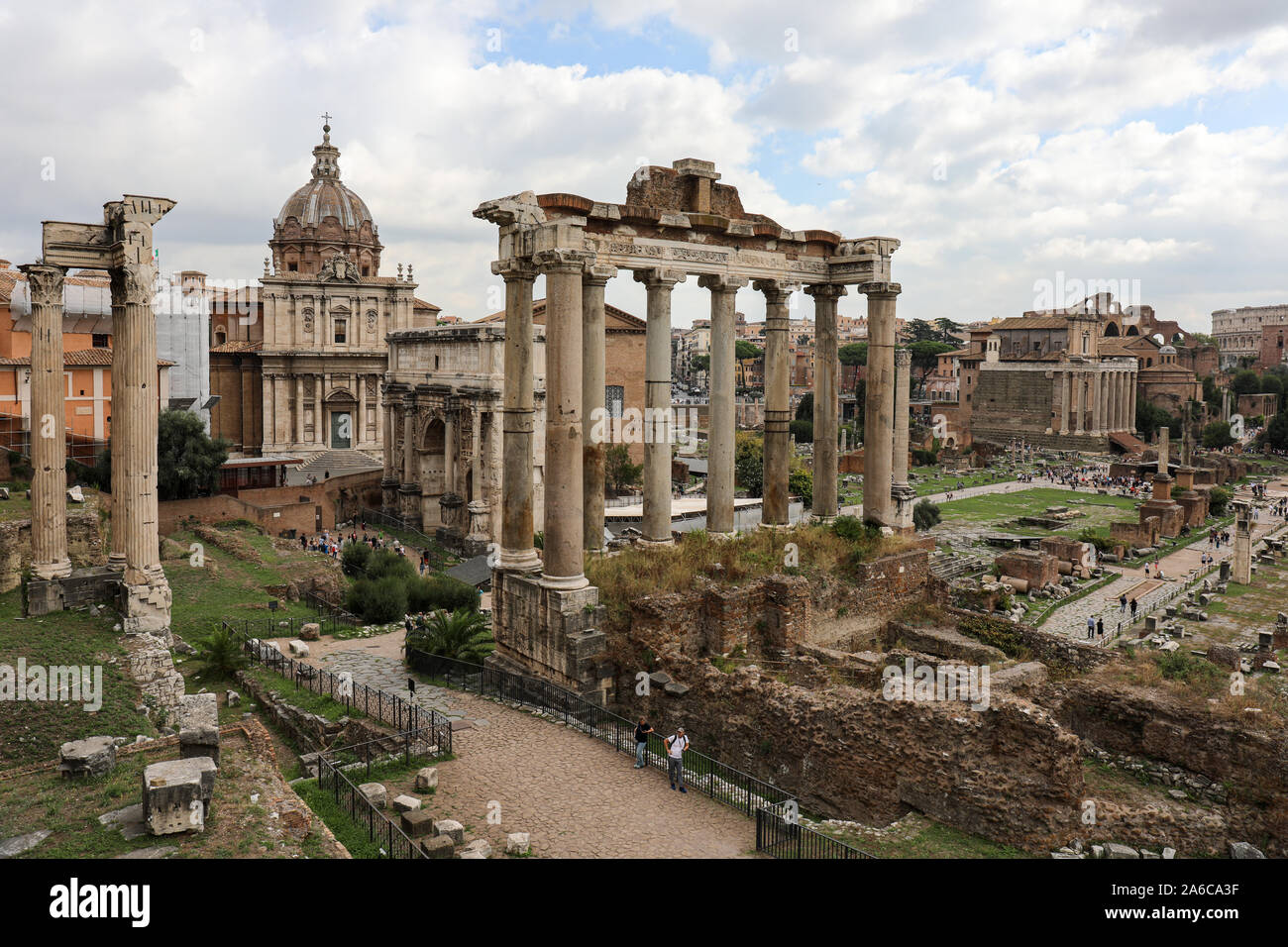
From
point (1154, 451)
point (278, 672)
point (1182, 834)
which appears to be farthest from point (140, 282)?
point (1154, 451)

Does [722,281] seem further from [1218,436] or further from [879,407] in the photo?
[1218,436]

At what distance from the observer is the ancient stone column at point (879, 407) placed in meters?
18.5

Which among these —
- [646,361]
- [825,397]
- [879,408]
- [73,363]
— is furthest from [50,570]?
[73,363]

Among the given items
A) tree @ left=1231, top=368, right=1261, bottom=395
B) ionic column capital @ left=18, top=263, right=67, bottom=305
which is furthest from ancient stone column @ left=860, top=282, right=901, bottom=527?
tree @ left=1231, top=368, right=1261, bottom=395

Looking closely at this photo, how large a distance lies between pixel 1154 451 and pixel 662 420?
8161cm

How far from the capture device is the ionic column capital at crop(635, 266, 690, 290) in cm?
1625

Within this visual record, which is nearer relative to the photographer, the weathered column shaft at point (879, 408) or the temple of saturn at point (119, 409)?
the temple of saturn at point (119, 409)

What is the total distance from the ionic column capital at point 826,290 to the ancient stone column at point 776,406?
0.82 m

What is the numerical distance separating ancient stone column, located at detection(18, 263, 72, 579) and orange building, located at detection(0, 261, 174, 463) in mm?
13458

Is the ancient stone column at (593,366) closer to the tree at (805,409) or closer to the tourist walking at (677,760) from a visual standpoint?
the tourist walking at (677,760)

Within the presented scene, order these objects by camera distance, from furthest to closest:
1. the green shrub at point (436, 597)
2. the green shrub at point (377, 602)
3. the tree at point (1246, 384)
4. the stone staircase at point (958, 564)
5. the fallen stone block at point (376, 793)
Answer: the tree at point (1246, 384), the stone staircase at point (958, 564), the green shrub at point (436, 597), the green shrub at point (377, 602), the fallen stone block at point (376, 793)

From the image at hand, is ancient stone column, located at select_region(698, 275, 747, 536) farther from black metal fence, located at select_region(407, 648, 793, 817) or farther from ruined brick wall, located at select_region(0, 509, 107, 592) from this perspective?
ruined brick wall, located at select_region(0, 509, 107, 592)

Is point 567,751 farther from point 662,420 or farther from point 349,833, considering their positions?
point 662,420

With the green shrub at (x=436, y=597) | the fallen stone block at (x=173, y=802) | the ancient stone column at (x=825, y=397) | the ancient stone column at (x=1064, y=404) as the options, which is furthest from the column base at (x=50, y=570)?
the ancient stone column at (x=1064, y=404)
